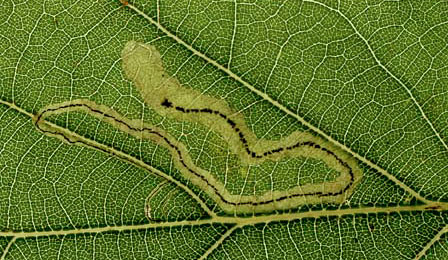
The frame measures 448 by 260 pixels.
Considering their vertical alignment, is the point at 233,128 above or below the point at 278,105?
below

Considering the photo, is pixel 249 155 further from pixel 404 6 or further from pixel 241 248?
pixel 404 6

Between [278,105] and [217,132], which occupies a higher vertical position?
[278,105]

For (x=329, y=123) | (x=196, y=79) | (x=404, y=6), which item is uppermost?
(x=404, y=6)

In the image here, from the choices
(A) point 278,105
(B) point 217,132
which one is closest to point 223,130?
(B) point 217,132

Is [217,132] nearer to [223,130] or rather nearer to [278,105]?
[223,130]

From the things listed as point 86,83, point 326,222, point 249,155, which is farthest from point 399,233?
point 86,83

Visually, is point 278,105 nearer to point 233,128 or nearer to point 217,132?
point 233,128

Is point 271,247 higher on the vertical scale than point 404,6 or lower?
lower

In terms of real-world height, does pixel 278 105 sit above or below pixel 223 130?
above
